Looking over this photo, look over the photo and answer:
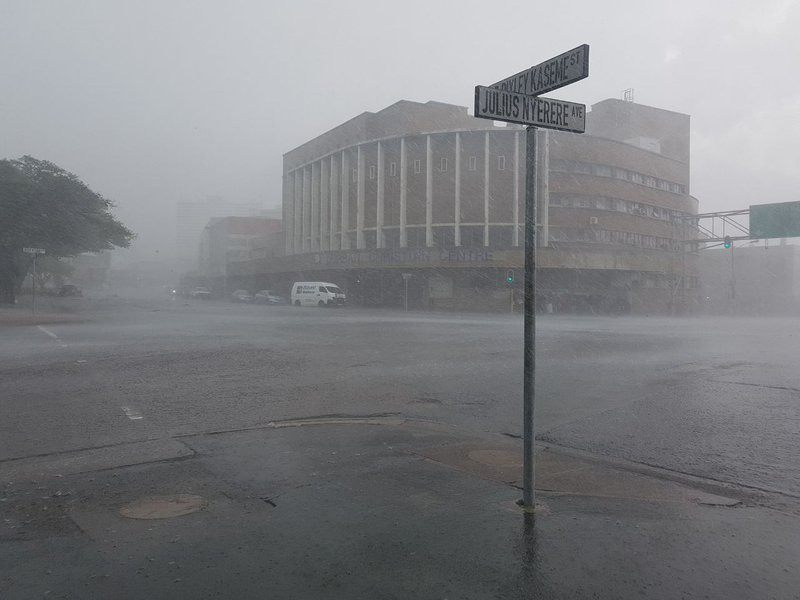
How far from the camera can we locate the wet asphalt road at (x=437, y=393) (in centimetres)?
651

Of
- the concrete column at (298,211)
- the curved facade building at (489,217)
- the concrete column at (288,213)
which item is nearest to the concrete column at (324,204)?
the curved facade building at (489,217)

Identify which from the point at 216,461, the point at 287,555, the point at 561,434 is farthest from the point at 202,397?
the point at 287,555

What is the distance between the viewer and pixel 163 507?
4387 mm

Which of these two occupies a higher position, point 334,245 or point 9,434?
point 334,245

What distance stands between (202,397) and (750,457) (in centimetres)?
691

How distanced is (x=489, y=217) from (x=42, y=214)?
33.6m

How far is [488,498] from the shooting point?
15.1 ft

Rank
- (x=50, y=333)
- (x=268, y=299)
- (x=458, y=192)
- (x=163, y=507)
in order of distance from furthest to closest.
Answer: (x=268, y=299) < (x=458, y=192) < (x=50, y=333) < (x=163, y=507)

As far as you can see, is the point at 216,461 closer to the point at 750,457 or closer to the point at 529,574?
the point at 529,574

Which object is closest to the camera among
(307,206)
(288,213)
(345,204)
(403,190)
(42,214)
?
(42,214)

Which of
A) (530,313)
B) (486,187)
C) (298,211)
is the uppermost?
(298,211)

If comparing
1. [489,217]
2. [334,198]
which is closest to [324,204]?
[334,198]

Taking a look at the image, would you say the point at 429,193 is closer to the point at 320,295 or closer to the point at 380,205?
the point at 380,205

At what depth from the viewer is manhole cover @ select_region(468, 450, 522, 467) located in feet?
18.3
